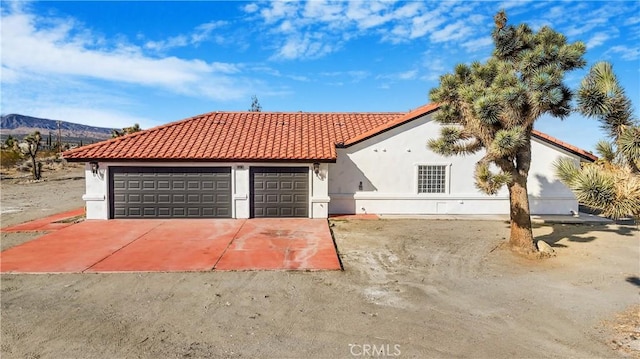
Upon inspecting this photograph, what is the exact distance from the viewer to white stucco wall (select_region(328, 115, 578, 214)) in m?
18.0

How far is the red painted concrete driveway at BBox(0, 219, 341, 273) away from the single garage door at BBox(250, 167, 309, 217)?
1.38m

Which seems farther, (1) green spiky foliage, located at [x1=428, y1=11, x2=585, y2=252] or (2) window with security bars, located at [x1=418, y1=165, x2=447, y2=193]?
(2) window with security bars, located at [x1=418, y1=165, x2=447, y2=193]

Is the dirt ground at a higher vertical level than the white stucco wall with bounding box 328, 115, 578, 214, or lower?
lower

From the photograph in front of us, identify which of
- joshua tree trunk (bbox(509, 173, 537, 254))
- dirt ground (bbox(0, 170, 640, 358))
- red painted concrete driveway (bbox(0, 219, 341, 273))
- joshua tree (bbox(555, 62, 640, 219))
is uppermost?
joshua tree (bbox(555, 62, 640, 219))

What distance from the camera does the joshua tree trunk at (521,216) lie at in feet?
36.4

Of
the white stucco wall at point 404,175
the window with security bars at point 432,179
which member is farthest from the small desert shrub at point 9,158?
the window with security bars at point 432,179

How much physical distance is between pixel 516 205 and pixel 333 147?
8535 millimetres

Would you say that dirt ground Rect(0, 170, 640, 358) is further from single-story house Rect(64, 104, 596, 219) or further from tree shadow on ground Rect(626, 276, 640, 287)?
single-story house Rect(64, 104, 596, 219)

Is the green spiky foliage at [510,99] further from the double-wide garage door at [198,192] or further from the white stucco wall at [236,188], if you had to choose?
the double-wide garage door at [198,192]

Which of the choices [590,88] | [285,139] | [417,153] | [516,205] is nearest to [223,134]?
[285,139]

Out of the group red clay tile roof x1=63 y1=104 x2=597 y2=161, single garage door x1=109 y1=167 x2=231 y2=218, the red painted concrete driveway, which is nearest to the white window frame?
red clay tile roof x1=63 y1=104 x2=597 y2=161

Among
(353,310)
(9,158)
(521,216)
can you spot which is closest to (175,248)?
(353,310)

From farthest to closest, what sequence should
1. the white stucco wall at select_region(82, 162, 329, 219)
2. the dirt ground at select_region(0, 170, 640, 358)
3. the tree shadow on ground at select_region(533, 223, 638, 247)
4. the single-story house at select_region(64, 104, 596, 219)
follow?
the single-story house at select_region(64, 104, 596, 219), the white stucco wall at select_region(82, 162, 329, 219), the tree shadow on ground at select_region(533, 223, 638, 247), the dirt ground at select_region(0, 170, 640, 358)

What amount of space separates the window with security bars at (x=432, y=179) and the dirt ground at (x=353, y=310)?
7103mm
